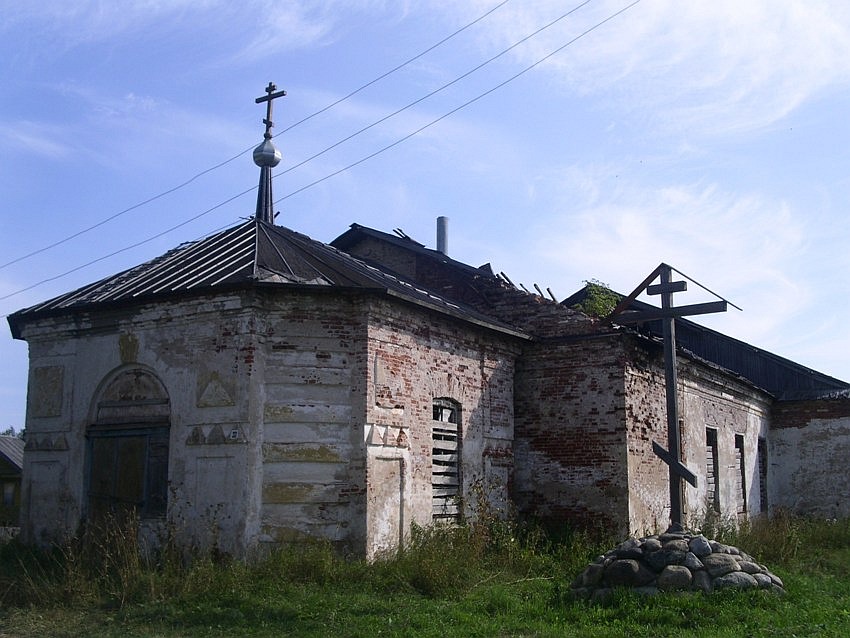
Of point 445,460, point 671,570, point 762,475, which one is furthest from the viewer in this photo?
point 762,475

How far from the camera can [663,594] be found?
29.3ft

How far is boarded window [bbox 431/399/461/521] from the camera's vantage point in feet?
40.4

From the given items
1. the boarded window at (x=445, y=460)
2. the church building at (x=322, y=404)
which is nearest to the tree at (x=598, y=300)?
the church building at (x=322, y=404)

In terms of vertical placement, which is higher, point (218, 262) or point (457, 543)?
point (218, 262)

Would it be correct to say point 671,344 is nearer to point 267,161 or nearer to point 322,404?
point 322,404

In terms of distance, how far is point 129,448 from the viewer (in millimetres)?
11539

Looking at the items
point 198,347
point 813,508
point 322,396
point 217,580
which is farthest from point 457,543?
point 813,508

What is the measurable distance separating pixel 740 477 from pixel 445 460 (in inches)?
397

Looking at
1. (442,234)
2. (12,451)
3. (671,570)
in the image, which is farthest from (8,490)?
(671,570)

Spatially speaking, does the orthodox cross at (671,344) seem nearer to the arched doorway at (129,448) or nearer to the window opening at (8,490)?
the arched doorway at (129,448)

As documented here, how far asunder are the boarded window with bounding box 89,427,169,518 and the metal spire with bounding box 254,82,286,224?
622 centimetres

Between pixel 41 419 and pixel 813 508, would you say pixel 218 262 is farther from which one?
pixel 813 508

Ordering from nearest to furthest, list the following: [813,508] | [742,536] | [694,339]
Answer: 1. [742,536]
2. [813,508]
3. [694,339]

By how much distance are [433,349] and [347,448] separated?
2354 millimetres
